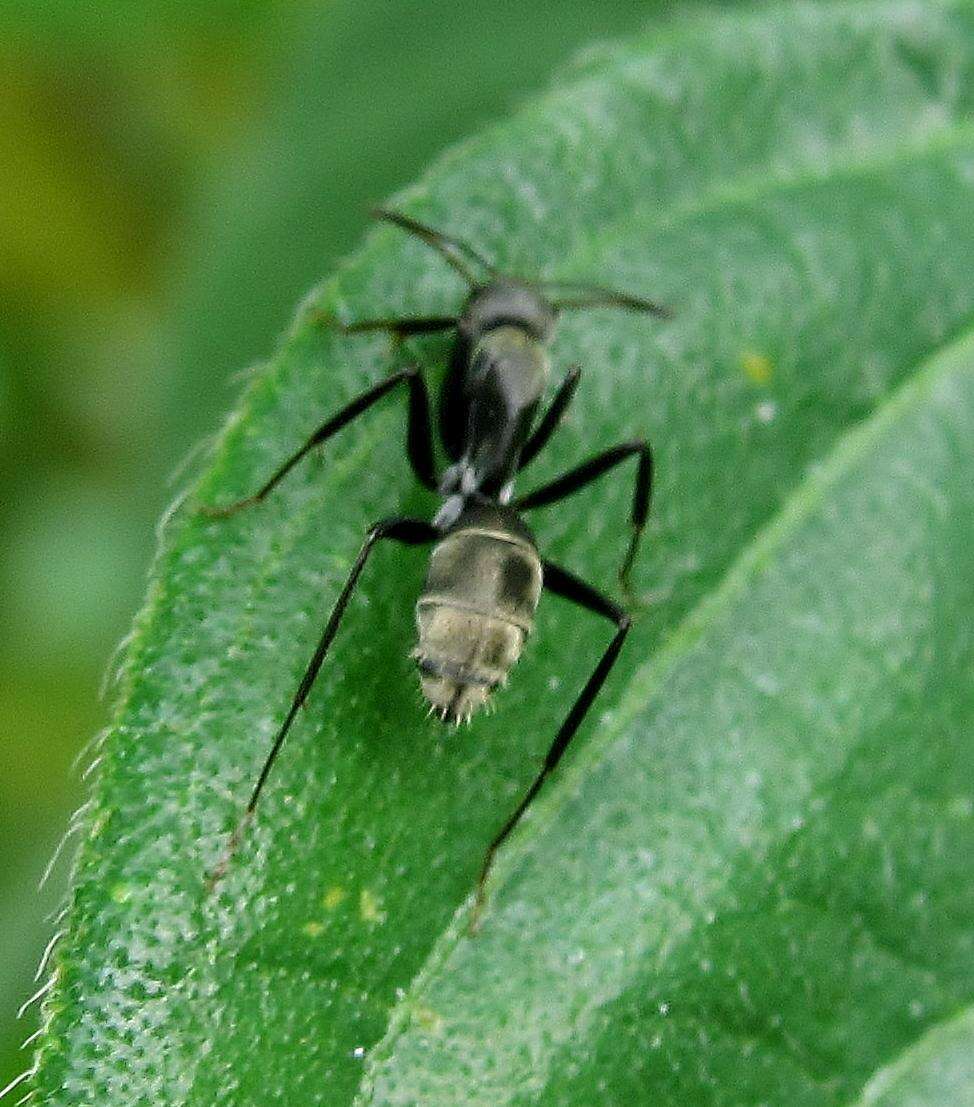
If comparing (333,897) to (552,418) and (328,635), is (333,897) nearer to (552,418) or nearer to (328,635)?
(328,635)

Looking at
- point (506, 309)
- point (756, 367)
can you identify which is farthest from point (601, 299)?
point (756, 367)

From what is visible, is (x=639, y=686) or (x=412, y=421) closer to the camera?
(x=639, y=686)

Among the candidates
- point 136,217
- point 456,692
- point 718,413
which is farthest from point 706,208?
point 136,217

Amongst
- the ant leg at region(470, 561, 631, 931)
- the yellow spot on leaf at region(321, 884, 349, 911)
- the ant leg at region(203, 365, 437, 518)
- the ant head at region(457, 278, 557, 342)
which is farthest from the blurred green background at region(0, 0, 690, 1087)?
the yellow spot on leaf at region(321, 884, 349, 911)

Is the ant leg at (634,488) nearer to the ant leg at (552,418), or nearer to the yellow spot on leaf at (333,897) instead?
the ant leg at (552,418)

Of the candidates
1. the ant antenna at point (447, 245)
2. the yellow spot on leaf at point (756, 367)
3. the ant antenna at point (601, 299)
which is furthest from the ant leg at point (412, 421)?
the yellow spot on leaf at point (756, 367)

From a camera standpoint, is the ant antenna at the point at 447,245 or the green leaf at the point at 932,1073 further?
the ant antenna at the point at 447,245

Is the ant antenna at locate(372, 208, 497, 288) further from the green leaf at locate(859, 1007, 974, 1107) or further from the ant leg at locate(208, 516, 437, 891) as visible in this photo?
the green leaf at locate(859, 1007, 974, 1107)
